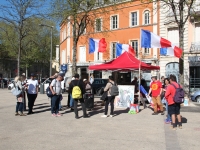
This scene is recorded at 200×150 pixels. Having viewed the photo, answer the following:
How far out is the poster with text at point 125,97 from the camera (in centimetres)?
1190

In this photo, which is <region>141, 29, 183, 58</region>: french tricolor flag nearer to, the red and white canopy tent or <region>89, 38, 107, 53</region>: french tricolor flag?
the red and white canopy tent

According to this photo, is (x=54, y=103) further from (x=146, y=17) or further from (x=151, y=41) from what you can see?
(x=146, y=17)

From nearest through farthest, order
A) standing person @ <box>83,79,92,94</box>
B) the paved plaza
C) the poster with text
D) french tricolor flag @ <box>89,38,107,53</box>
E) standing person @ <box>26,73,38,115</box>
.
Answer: the paved plaza, standing person @ <box>26,73,38,115</box>, standing person @ <box>83,79,92,94</box>, the poster with text, french tricolor flag @ <box>89,38,107,53</box>

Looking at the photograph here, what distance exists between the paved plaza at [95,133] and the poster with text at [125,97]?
2.22 meters

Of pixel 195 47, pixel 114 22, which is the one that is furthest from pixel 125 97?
pixel 114 22

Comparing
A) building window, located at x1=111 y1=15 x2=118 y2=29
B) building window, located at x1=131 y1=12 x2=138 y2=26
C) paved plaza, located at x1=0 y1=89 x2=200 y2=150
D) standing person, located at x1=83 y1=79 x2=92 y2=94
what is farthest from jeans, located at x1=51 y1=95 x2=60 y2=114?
building window, located at x1=111 y1=15 x2=118 y2=29

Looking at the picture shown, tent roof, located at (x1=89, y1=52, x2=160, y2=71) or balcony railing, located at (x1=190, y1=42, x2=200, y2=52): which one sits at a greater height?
balcony railing, located at (x1=190, y1=42, x2=200, y2=52)

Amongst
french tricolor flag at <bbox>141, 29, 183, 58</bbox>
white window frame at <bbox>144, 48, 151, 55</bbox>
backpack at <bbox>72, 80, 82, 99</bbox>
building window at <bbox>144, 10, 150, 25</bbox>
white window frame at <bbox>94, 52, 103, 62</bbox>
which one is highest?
building window at <bbox>144, 10, 150, 25</bbox>

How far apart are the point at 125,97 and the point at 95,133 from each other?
5215 mm

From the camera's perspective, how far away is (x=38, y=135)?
673 centimetres

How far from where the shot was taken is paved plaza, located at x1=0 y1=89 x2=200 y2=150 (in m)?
5.79

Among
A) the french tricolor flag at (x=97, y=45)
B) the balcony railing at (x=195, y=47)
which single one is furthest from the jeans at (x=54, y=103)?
the balcony railing at (x=195, y=47)

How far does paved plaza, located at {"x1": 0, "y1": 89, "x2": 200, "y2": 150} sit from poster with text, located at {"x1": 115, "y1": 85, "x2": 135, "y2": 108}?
222cm

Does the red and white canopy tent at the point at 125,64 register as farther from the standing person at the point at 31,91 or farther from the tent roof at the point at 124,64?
the standing person at the point at 31,91
